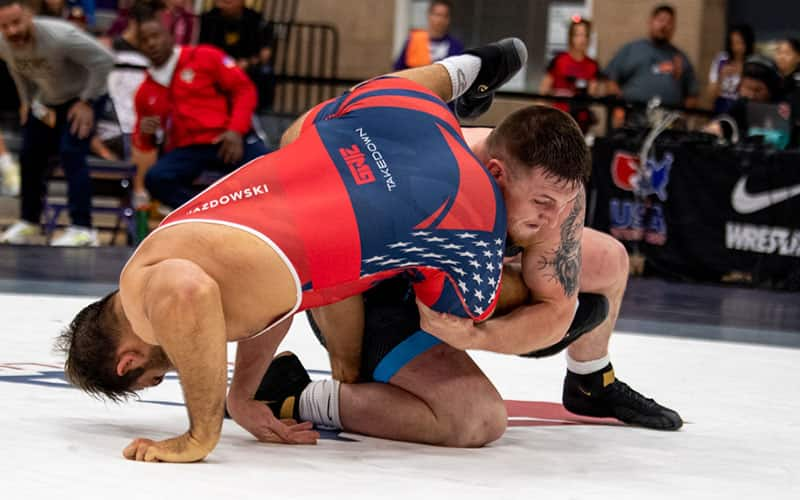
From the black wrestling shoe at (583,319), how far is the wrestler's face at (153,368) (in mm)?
698

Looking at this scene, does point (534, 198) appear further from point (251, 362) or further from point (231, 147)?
point (231, 147)

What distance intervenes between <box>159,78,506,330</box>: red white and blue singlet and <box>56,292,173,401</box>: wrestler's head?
0.64 ft

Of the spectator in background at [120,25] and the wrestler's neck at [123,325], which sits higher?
the spectator in background at [120,25]

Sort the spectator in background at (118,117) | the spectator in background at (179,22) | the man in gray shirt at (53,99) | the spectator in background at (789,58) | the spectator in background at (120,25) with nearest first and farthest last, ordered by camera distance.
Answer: the man in gray shirt at (53,99) < the spectator in background at (789,58) < the spectator in background at (118,117) < the spectator in background at (179,22) < the spectator in background at (120,25)

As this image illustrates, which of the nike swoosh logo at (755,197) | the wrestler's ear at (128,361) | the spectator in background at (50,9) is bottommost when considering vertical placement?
the nike swoosh logo at (755,197)

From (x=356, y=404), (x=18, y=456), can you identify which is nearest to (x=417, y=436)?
(x=356, y=404)

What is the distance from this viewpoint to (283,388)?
2.44m

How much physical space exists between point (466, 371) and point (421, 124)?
510 millimetres

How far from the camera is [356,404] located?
93.9 inches

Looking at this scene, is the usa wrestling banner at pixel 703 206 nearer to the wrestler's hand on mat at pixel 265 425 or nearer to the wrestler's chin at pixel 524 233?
the wrestler's chin at pixel 524 233

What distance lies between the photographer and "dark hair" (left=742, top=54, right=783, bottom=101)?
6.63 metres

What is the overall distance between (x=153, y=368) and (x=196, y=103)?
13.8 ft

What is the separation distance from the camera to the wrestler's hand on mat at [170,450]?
1964 mm

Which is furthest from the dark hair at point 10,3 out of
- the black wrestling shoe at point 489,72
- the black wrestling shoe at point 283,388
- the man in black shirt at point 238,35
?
the black wrestling shoe at point 283,388
